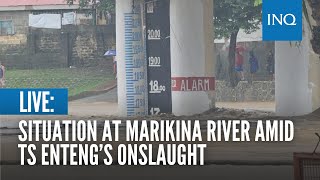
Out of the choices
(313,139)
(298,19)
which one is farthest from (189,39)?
(313,139)

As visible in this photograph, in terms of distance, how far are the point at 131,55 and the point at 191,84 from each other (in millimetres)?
2852

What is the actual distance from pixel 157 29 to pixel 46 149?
1153 cm

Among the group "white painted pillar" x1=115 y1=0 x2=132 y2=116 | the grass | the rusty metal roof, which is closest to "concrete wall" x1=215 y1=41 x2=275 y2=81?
the grass

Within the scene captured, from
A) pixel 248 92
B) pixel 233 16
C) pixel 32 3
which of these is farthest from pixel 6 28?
pixel 248 92

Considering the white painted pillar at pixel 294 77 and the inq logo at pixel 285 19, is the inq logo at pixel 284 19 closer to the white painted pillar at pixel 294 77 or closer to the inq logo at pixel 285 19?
the inq logo at pixel 285 19

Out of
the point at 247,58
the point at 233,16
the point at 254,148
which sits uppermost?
the point at 233,16

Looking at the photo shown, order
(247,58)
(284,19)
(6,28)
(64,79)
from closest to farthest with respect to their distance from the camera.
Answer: (284,19)
(247,58)
(64,79)
(6,28)

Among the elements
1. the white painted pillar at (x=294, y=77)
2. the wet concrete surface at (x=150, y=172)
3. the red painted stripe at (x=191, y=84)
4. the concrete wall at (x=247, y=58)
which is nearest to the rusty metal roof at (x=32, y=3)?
the concrete wall at (x=247, y=58)

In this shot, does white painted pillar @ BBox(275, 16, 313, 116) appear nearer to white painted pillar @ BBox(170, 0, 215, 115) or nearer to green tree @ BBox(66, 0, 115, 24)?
white painted pillar @ BBox(170, 0, 215, 115)

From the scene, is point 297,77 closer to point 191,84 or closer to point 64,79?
point 191,84

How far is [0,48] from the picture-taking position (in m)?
58.0

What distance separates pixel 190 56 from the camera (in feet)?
101

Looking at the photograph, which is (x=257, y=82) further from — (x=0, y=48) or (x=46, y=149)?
(x=46, y=149)

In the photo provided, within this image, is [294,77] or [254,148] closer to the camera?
[254,148]
